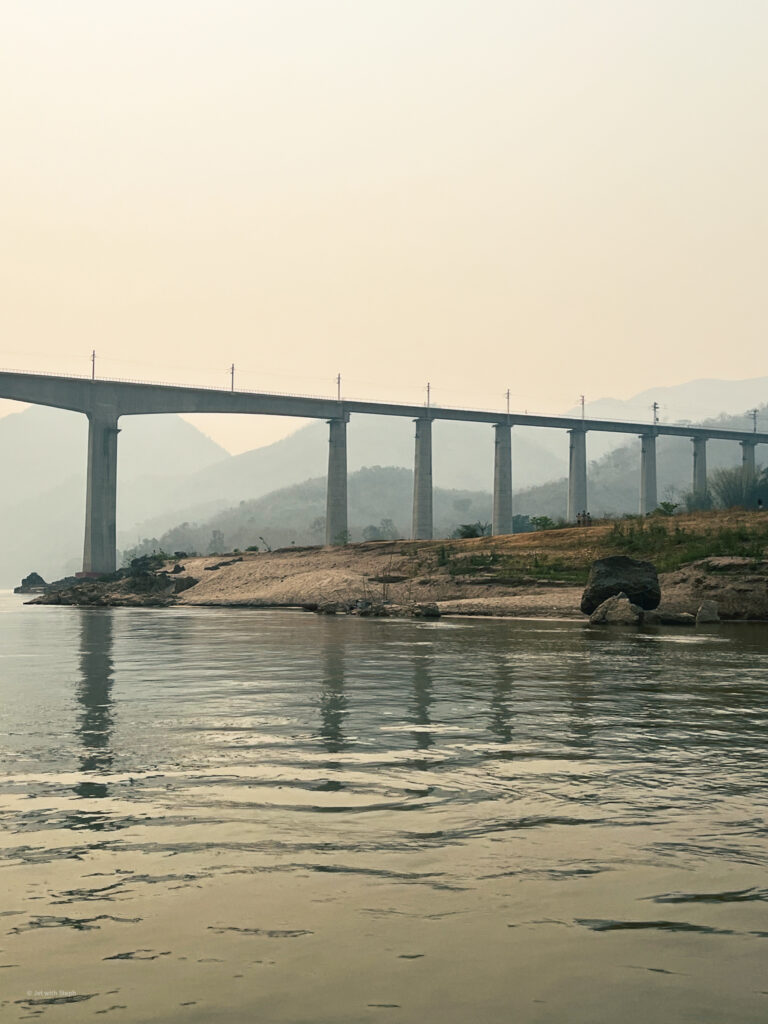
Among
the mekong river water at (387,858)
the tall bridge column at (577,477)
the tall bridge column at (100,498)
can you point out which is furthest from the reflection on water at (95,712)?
the tall bridge column at (577,477)

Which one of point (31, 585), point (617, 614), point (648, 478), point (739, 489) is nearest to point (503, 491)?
point (648, 478)

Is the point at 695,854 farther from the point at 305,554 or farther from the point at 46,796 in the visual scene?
the point at 305,554

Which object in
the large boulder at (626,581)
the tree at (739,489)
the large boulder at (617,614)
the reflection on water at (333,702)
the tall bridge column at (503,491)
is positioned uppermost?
the tall bridge column at (503,491)

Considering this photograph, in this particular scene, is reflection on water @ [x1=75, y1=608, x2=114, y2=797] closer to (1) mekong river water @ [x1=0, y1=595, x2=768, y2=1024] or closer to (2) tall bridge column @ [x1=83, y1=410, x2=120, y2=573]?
(1) mekong river water @ [x1=0, y1=595, x2=768, y2=1024]

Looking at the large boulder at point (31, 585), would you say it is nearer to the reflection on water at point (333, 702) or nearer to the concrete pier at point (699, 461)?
the concrete pier at point (699, 461)

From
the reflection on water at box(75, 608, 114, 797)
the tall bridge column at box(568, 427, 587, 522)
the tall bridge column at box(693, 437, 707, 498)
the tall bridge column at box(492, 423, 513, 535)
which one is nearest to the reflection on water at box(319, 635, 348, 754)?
the reflection on water at box(75, 608, 114, 797)

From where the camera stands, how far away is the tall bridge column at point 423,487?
131 meters

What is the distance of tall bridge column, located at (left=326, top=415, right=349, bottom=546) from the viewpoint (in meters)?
124

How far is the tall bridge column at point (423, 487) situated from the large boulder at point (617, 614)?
91.1 meters

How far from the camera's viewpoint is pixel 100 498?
4476 inches

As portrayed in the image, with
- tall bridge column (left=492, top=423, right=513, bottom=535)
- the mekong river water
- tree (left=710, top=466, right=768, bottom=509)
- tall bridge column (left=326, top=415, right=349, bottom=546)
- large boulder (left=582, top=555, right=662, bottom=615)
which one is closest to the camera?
the mekong river water

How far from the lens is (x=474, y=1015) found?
15.5ft

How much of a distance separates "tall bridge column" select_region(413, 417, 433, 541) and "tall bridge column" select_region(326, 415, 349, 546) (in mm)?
9011

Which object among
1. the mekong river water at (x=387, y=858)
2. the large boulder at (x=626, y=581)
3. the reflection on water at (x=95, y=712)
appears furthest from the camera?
the large boulder at (x=626, y=581)
